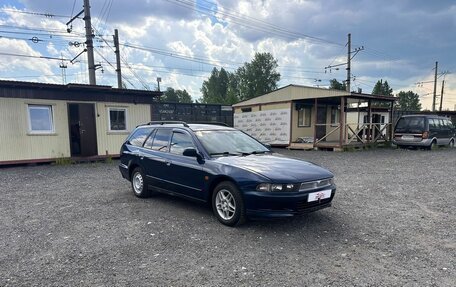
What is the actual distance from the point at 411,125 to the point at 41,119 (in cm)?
1718

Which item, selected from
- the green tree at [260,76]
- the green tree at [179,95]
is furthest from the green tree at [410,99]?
the green tree at [179,95]

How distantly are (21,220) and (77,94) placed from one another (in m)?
8.35

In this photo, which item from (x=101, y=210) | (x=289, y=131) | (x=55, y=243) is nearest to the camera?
(x=55, y=243)

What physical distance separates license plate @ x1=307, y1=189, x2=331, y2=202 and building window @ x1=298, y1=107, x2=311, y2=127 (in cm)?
1387

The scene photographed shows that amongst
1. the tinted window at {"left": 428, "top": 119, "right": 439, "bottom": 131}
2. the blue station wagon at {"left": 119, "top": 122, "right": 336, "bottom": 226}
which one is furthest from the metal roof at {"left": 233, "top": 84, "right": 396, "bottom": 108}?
the blue station wagon at {"left": 119, "top": 122, "right": 336, "bottom": 226}

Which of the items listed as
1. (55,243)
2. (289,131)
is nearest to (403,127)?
(289,131)

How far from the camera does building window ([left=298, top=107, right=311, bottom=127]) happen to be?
57.7 feet

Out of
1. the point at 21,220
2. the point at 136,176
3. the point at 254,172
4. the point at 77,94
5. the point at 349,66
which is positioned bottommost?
the point at 21,220

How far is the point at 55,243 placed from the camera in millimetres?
3758

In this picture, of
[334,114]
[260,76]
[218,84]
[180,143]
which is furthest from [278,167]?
[218,84]

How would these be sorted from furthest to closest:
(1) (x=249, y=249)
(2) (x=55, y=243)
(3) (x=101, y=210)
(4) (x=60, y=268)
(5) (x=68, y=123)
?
(5) (x=68, y=123) → (3) (x=101, y=210) → (2) (x=55, y=243) → (1) (x=249, y=249) → (4) (x=60, y=268)

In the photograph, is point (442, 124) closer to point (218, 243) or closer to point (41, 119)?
point (218, 243)

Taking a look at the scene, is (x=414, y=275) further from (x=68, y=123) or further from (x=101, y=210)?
(x=68, y=123)

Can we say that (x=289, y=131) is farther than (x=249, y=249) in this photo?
Yes
